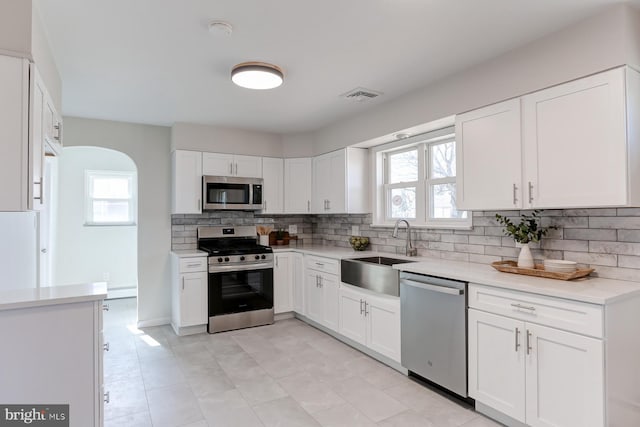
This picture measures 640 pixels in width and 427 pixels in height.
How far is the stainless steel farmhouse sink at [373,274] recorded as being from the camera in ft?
10.0

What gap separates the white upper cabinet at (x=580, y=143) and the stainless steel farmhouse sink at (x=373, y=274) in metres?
1.19

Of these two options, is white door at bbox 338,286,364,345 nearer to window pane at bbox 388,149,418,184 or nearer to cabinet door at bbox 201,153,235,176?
window pane at bbox 388,149,418,184

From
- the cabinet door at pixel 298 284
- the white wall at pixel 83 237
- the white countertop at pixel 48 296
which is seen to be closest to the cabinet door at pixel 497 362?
the white countertop at pixel 48 296

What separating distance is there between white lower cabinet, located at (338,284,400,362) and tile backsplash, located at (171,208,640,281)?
0.76 m

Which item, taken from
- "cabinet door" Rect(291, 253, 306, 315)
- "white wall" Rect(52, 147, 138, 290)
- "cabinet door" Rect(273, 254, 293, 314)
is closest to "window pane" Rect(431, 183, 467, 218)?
"cabinet door" Rect(291, 253, 306, 315)

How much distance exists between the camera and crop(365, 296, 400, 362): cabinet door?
303 centimetres

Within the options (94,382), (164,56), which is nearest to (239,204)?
(164,56)

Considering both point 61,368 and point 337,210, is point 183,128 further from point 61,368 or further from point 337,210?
point 61,368

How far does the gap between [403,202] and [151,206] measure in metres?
3.07

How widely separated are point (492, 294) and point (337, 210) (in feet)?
7.80

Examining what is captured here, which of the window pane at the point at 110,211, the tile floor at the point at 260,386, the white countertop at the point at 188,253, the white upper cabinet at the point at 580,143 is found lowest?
the tile floor at the point at 260,386

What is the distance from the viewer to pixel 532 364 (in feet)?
6.83

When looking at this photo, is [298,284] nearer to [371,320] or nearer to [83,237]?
[371,320]

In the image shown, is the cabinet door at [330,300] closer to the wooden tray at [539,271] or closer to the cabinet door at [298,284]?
the cabinet door at [298,284]
